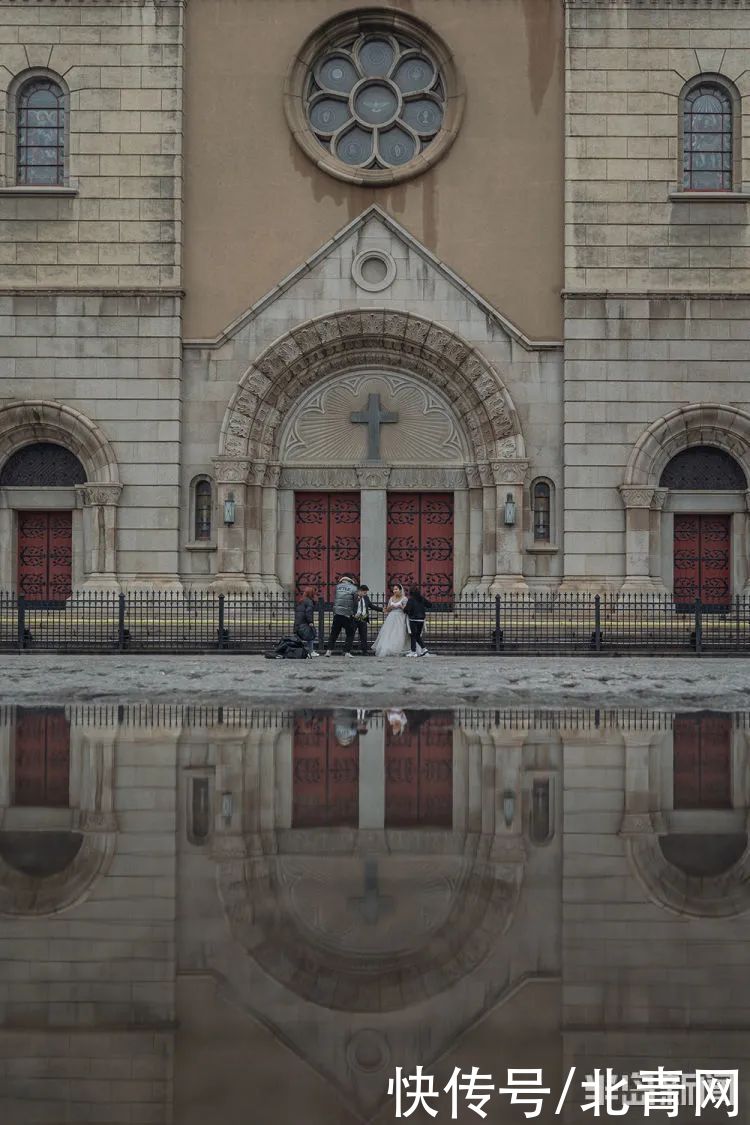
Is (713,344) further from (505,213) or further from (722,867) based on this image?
(722,867)

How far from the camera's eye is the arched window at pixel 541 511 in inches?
1115

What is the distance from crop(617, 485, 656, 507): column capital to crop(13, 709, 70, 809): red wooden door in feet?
54.2

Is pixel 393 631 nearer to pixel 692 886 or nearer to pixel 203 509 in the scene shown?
pixel 203 509

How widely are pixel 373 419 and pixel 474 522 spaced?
10.5 feet

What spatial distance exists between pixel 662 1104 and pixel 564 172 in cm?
2671

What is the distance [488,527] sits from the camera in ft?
93.1

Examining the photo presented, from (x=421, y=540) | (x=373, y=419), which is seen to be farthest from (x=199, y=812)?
(x=373, y=419)

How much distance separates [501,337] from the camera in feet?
93.0

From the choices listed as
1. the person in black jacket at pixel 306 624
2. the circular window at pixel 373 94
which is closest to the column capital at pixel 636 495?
the person in black jacket at pixel 306 624

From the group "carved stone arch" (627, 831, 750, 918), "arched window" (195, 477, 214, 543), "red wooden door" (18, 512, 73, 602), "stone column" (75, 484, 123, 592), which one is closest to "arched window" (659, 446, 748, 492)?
"arched window" (195, 477, 214, 543)

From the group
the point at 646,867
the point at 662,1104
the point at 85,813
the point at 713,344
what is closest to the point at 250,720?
the point at 85,813

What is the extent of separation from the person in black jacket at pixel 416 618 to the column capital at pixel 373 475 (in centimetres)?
556

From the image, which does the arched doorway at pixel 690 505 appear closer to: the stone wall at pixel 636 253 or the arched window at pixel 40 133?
the stone wall at pixel 636 253

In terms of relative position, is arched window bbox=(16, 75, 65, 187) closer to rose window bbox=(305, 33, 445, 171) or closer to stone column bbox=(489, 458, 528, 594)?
rose window bbox=(305, 33, 445, 171)
